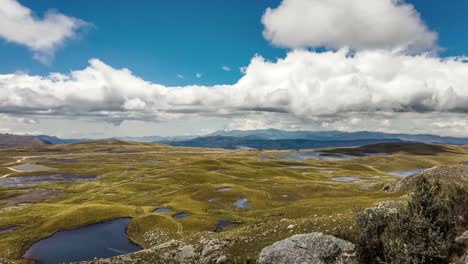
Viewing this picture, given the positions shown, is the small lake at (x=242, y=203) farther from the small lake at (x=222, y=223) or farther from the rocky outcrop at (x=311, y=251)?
the rocky outcrop at (x=311, y=251)

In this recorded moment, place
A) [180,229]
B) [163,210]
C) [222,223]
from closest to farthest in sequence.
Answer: [180,229] → [222,223] → [163,210]

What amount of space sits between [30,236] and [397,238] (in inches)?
3551

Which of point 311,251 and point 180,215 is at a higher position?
point 311,251

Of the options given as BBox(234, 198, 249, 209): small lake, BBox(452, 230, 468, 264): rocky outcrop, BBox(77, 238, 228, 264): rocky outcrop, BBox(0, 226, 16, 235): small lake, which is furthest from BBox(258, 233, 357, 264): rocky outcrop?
BBox(0, 226, 16, 235): small lake

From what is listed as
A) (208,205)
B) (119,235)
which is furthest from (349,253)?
(208,205)

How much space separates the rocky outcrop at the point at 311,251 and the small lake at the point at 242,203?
247ft

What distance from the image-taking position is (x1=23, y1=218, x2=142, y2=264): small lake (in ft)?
237

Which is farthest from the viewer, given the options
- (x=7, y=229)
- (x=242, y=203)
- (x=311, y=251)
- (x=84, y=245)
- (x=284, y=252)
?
(x=242, y=203)

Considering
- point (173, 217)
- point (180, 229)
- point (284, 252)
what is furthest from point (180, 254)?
point (173, 217)

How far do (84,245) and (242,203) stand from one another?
50.2 m

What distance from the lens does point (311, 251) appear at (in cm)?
3112

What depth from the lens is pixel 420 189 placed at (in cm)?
2659

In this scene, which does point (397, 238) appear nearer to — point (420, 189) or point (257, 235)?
point (420, 189)

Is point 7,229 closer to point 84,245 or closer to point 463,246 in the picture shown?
point 84,245
